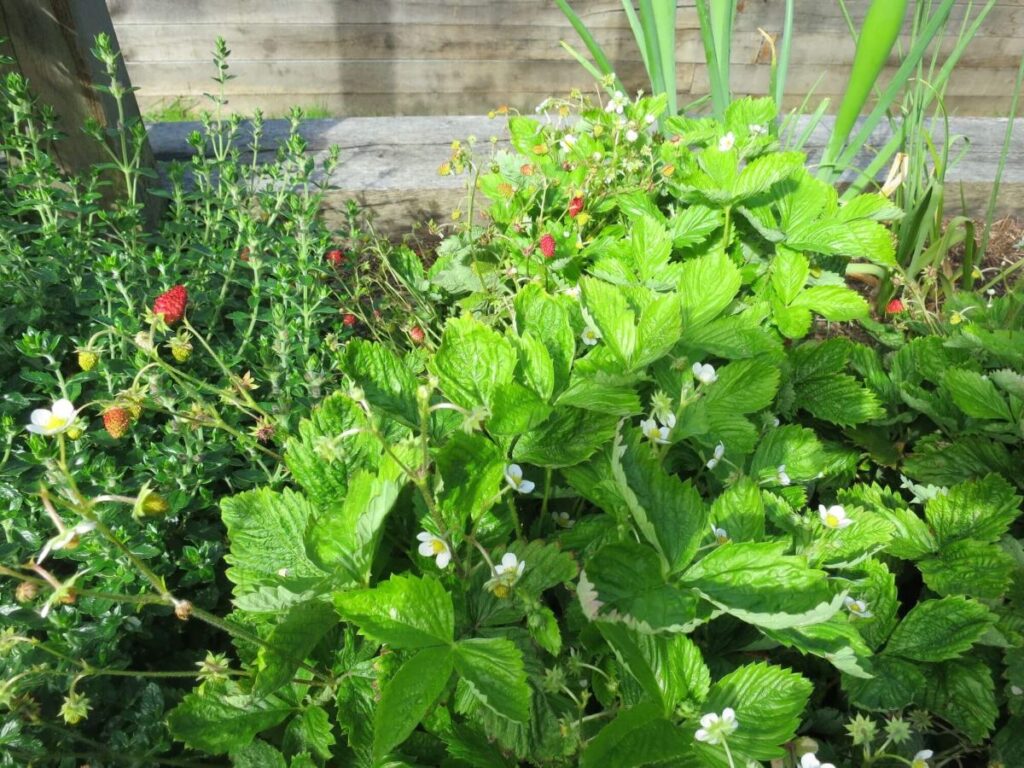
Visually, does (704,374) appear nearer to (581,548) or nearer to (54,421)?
(581,548)

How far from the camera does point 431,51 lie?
3.46m

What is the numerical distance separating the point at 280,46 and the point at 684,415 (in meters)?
3.17

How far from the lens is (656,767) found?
2.85ft

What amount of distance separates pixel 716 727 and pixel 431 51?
340cm

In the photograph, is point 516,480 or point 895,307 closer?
point 516,480

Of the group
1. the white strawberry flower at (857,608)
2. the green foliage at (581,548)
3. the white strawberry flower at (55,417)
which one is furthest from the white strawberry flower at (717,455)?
the white strawberry flower at (55,417)

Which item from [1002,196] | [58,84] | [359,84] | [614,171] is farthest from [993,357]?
[359,84]

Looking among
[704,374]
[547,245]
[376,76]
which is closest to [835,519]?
[704,374]

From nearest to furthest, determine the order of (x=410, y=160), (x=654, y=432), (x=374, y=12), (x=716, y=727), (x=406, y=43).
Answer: (x=716, y=727)
(x=654, y=432)
(x=410, y=160)
(x=374, y=12)
(x=406, y=43)

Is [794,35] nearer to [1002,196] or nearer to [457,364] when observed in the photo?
[1002,196]

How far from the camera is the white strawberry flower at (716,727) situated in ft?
2.51

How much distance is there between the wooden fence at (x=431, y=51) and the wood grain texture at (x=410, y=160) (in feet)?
3.46

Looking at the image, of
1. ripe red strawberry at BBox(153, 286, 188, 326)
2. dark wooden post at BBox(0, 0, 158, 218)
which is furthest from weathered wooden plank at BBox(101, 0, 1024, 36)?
ripe red strawberry at BBox(153, 286, 188, 326)

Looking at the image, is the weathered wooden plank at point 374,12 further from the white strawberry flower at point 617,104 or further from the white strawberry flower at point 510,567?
the white strawberry flower at point 510,567
